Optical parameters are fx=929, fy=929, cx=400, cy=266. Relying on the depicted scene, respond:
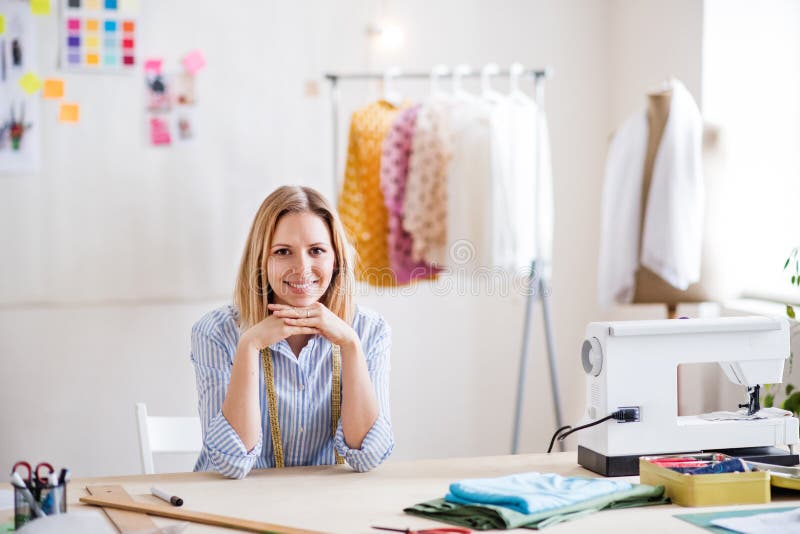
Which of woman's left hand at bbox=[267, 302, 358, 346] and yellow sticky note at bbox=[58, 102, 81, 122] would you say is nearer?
woman's left hand at bbox=[267, 302, 358, 346]

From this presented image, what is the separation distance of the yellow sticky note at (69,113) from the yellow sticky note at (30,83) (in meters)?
0.11

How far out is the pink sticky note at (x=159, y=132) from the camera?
12.0 feet

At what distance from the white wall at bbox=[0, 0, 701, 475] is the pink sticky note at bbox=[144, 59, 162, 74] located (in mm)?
A: 48

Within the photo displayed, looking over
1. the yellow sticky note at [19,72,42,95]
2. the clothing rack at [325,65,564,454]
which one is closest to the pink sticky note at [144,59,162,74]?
the yellow sticky note at [19,72,42,95]

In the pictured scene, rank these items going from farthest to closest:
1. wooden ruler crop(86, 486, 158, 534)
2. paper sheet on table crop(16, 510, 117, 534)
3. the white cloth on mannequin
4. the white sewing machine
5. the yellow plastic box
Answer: the white cloth on mannequin
the white sewing machine
the yellow plastic box
wooden ruler crop(86, 486, 158, 534)
paper sheet on table crop(16, 510, 117, 534)

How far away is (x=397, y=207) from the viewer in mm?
3283

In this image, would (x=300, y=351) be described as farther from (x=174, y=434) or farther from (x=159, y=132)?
(x=159, y=132)

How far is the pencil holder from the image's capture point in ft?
4.50

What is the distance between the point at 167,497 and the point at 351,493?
12.2 inches

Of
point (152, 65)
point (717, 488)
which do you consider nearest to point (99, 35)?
point (152, 65)

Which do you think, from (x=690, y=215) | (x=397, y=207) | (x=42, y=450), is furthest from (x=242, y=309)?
(x=42, y=450)

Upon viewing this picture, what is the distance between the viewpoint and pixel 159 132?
3.66 m

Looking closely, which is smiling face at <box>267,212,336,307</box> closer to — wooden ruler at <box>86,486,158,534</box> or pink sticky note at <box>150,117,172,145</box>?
wooden ruler at <box>86,486,158,534</box>

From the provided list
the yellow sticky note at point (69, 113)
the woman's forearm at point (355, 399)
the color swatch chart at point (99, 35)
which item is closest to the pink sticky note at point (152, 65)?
the color swatch chart at point (99, 35)
